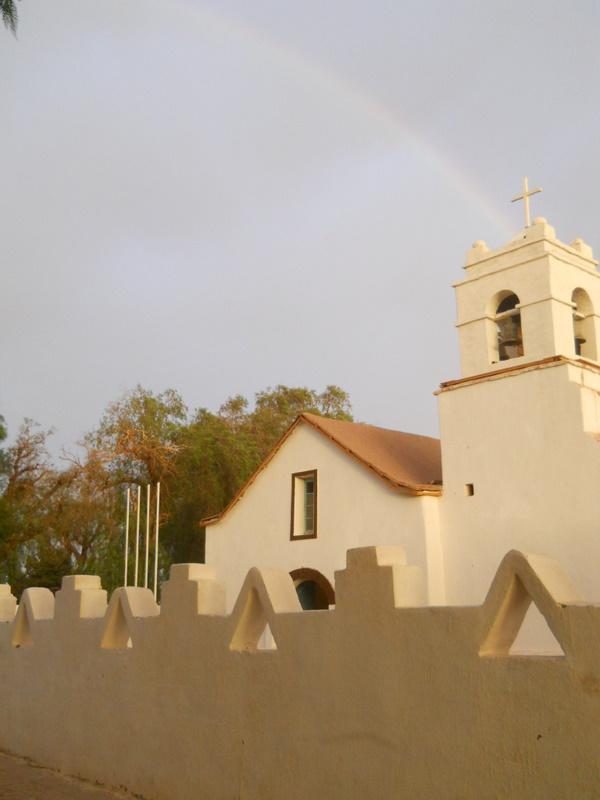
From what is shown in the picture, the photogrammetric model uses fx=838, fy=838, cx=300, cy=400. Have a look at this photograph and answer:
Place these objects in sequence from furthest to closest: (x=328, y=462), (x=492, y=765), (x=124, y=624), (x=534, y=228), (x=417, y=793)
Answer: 1. (x=328, y=462)
2. (x=534, y=228)
3. (x=124, y=624)
4. (x=417, y=793)
5. (x=492, y=765)

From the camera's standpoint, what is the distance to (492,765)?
A: 4633 millimetres

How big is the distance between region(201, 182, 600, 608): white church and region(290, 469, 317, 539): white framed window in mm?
43

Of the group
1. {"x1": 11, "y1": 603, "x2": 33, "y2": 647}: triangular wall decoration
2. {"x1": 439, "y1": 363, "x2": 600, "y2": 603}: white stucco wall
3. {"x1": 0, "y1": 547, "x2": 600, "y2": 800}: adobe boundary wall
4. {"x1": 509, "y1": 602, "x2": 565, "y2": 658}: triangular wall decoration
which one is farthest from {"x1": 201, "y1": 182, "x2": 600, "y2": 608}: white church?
{"x1": 0, "y1": 547, "x2": 600, "y2": 800}: adobe boundary wall

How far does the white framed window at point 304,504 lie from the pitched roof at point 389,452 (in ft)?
3.42

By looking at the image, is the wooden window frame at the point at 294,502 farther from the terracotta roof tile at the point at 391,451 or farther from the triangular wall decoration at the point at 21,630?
the triangular wall decoration at the point at 21,630

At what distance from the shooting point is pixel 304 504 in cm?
1894

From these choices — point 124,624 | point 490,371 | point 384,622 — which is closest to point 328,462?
point 490,371

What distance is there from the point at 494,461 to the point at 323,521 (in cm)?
423

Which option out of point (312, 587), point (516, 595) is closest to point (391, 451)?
point (312, 587)

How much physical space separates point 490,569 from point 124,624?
8.61m

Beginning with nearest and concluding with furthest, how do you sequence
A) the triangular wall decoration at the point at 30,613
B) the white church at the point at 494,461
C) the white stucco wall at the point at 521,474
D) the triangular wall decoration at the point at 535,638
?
1. the triangular wall decoration at the point at 30,613
2. the triangular wall decoration at the point at 535,638
3. the white stucco wall at the point at 521,474
4. the white church at the point at 494,461

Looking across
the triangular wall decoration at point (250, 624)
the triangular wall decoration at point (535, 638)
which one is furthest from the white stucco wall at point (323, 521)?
the triangular wall decoration at point (250, 624)

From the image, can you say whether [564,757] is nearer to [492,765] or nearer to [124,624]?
[492,765]

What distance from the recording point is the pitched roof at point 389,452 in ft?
55.5
